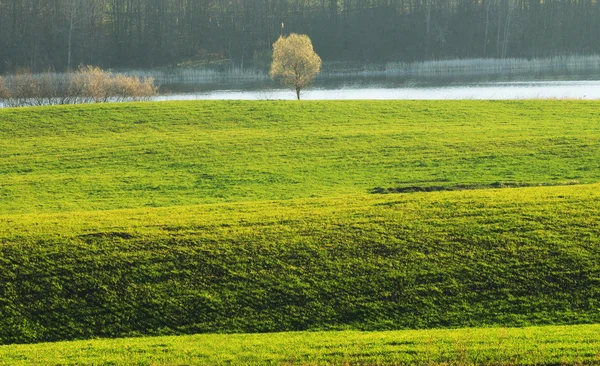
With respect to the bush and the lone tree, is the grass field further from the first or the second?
the bush

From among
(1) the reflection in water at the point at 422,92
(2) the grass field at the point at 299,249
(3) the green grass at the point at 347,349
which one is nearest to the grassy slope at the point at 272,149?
(2) the grass field at the point at 299,249

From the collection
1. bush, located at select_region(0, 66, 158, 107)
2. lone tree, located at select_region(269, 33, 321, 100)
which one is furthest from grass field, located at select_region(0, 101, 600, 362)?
bush, located at select_region(0, 66, 158, 107)

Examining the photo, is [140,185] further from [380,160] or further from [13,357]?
[13,357]

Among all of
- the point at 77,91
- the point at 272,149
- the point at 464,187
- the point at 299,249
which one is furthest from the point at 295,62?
the point at 299,249

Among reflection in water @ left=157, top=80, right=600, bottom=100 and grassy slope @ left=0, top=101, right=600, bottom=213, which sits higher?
reflection in water @ left=157, top=80, right=600, bottom=100

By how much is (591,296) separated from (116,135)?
2440 cm

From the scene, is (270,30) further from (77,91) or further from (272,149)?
(272,149)

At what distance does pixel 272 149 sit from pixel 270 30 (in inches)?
2789

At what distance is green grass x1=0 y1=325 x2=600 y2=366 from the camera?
1084 cm

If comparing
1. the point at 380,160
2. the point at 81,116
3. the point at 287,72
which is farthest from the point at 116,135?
the point at 287,72

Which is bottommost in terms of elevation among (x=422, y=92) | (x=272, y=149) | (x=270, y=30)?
(x=272, y=149)

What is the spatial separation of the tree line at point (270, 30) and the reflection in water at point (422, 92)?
83.4 ft

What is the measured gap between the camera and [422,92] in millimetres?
57844

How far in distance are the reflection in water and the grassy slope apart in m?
15.3
